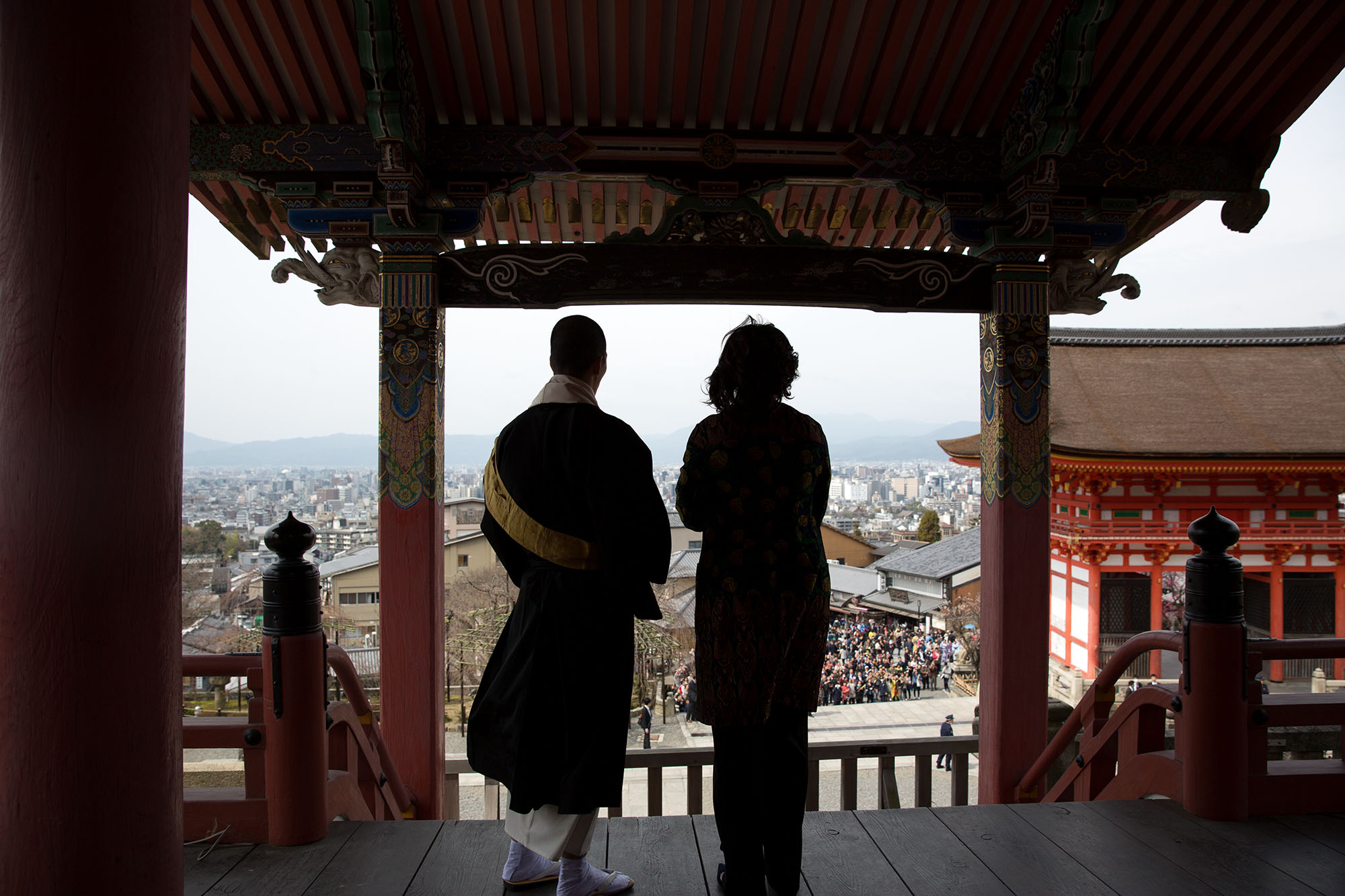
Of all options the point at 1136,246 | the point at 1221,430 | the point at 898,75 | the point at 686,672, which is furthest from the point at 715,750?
the point at 686,672

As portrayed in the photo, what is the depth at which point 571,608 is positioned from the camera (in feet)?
5.75

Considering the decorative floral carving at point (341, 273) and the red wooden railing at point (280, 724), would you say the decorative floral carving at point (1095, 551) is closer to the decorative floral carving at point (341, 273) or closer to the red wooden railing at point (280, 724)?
the decorative floral carving at point (341, 273)

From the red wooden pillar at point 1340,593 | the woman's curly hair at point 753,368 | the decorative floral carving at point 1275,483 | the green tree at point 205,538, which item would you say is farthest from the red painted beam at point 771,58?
the red wooden pillar at point 1340,593

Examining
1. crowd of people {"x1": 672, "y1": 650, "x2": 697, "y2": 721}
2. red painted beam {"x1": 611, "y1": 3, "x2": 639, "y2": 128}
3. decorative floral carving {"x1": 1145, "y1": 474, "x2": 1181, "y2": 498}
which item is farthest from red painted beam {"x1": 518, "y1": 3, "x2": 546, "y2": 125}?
crowd of people {"x1": 672, "y1": 650, "x2": 697, "y2": 721}

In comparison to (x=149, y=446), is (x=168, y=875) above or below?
below

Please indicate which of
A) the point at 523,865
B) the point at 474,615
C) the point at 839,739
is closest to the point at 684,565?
the point at 474,615

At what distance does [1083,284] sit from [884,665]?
1541cm

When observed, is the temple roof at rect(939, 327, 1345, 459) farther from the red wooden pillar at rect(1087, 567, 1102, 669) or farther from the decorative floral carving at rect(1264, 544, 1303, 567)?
the red wooden pillar at rect(1087, 567, 1102, 669)

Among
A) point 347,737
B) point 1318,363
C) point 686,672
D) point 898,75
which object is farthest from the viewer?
point 686,672

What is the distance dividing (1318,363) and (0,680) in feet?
48.4

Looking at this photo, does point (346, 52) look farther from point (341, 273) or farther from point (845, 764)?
point (845, 764)

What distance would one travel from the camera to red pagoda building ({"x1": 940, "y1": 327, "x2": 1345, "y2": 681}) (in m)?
10.1

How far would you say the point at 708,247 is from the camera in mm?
3143

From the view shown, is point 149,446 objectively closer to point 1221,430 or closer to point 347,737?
point 347,737
